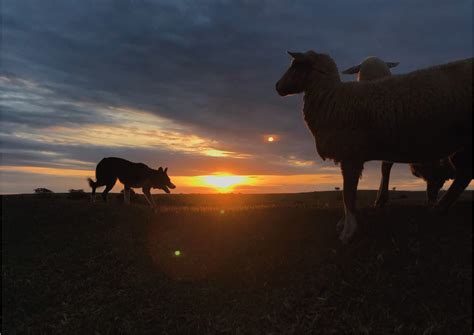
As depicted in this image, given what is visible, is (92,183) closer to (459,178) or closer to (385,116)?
(385,116)

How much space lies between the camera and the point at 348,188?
24.3 ft

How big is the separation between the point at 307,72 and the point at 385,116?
2.00 m

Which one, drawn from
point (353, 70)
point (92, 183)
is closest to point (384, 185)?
point (353, 70)

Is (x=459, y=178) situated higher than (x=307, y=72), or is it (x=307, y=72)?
(x=307, y=72)

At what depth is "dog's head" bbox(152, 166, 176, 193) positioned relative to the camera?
71.7 ft

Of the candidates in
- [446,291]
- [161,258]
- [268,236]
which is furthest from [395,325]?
[161,258]

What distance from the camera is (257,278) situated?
7.13m

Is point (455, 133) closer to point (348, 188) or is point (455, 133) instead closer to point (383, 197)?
point (348, 188)

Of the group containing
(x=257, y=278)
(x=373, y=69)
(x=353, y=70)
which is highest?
(x=353, y=70)

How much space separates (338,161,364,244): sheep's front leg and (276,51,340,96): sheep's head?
1.97m

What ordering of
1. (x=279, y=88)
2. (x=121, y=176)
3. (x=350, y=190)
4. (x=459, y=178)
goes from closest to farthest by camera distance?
(x=350, y=190) → (x=459, y=178) → (x=279, y=88) → (x=121, y=176)

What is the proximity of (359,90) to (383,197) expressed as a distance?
2977 mm

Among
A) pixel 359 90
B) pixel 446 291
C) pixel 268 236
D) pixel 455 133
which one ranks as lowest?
pixel 446 291

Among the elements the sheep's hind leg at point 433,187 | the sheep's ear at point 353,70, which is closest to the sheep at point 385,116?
the sheep's hind leg at point 433,187
